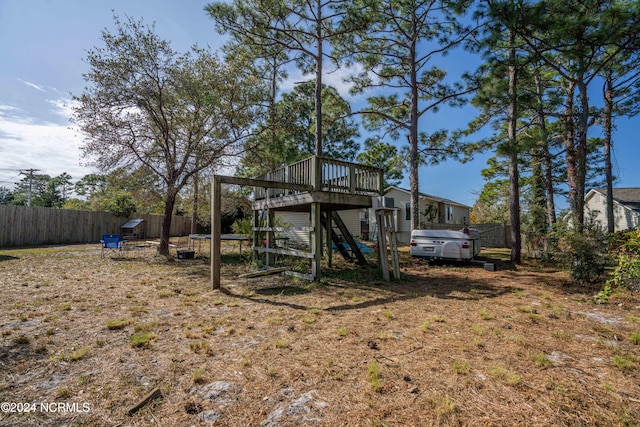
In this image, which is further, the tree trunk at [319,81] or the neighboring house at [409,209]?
the neighboring house at [409,209]

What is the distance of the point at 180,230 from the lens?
81.1 feet

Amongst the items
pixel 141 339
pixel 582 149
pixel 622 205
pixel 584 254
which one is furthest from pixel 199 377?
pixel 622 205

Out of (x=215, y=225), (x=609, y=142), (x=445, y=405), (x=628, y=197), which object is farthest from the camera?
(x=628, y=197)

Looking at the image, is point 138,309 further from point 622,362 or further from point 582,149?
point 582,149

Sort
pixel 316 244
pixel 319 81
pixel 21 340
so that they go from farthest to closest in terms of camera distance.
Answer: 1. pixel 319 81
2. pixel 316 244
3. pixel 21 340

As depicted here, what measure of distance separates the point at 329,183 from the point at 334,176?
0.32m

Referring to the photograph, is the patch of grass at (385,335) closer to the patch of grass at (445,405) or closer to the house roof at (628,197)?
the patch of grass at (445,405)

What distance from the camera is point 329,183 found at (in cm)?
736

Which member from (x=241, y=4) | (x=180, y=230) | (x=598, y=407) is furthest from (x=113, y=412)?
(x=180, y=230)

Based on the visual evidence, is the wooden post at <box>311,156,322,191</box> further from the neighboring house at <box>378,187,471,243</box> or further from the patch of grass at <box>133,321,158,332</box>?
the neighboring house at <box>378,187,471,243</box>

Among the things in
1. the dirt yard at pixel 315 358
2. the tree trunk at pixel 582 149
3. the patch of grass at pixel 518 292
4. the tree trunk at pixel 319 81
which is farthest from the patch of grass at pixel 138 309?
the tree trunk at pixel 582 149

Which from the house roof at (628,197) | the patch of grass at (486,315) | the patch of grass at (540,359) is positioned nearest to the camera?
the patch of grass at (540,359)

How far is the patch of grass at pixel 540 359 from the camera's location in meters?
2.70

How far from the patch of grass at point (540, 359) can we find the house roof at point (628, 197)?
25.1 metres
